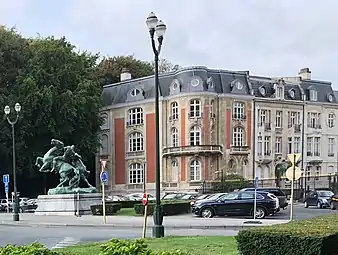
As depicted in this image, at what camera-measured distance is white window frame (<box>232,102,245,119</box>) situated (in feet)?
207

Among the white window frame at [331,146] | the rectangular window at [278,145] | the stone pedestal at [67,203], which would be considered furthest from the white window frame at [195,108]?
the stone pedestal at [67,203]

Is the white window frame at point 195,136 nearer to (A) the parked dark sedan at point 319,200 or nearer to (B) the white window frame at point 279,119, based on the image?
(B) the white window frame at point 279,119

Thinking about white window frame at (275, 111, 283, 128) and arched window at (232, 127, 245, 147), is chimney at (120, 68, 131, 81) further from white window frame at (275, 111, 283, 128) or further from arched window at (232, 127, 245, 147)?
white window frame at (275, 111, 283, 128)

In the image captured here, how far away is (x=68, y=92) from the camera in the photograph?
52.9 meters

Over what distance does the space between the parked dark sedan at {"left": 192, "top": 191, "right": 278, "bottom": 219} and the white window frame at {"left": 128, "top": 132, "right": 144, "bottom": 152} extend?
33.3m

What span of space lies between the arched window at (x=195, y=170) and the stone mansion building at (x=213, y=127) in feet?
0.33

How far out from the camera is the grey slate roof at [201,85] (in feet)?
202

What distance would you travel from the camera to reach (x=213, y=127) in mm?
61438

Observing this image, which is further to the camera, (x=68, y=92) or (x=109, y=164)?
(x=109, y=164)

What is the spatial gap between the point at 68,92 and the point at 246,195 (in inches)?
1016

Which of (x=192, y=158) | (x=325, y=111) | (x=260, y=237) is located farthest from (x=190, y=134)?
(x=260, y=237)

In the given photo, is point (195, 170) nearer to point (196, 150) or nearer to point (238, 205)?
point (196, 150)

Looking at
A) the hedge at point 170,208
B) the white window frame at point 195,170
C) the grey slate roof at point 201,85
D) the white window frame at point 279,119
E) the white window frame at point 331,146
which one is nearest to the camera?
the hedge at point 170,208

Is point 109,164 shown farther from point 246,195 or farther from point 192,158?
point 246,195
